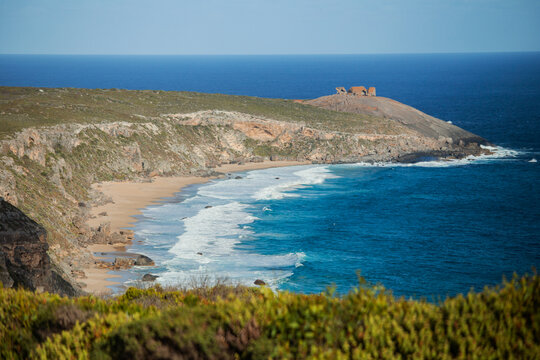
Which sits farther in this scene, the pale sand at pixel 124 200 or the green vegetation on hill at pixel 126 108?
the green vegetation on hill at pixel 126 108

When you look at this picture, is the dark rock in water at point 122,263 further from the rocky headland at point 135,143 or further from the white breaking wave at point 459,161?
the white breaking wave at point 459,161

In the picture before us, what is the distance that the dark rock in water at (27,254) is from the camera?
25538mm

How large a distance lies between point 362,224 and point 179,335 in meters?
45.2

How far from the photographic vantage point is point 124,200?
58.8m

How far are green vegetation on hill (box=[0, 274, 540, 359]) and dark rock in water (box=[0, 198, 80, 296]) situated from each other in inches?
553

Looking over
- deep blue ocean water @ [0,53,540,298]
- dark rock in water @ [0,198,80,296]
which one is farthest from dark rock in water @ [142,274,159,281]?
dark rock in water @ [0,198,80,296]

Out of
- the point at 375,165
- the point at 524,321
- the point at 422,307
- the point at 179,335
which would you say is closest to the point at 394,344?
the point at 422,307

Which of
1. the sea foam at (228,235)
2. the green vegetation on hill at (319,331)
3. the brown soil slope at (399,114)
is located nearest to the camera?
the green vegetation on hill at (319,331)

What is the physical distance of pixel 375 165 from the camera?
295 ft

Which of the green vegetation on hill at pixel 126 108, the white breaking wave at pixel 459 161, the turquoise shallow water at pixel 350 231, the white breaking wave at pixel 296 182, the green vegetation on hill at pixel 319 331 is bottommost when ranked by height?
the turquoise shallow water at pixel 350 231

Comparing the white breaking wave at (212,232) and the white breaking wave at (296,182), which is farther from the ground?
the white breaking wave at (296,182)

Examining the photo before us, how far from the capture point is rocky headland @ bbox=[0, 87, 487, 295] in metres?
40.9

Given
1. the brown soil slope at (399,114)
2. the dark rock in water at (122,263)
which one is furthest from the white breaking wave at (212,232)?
the brown soil slope at (399,114)

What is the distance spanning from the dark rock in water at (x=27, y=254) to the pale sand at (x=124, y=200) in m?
6.36
